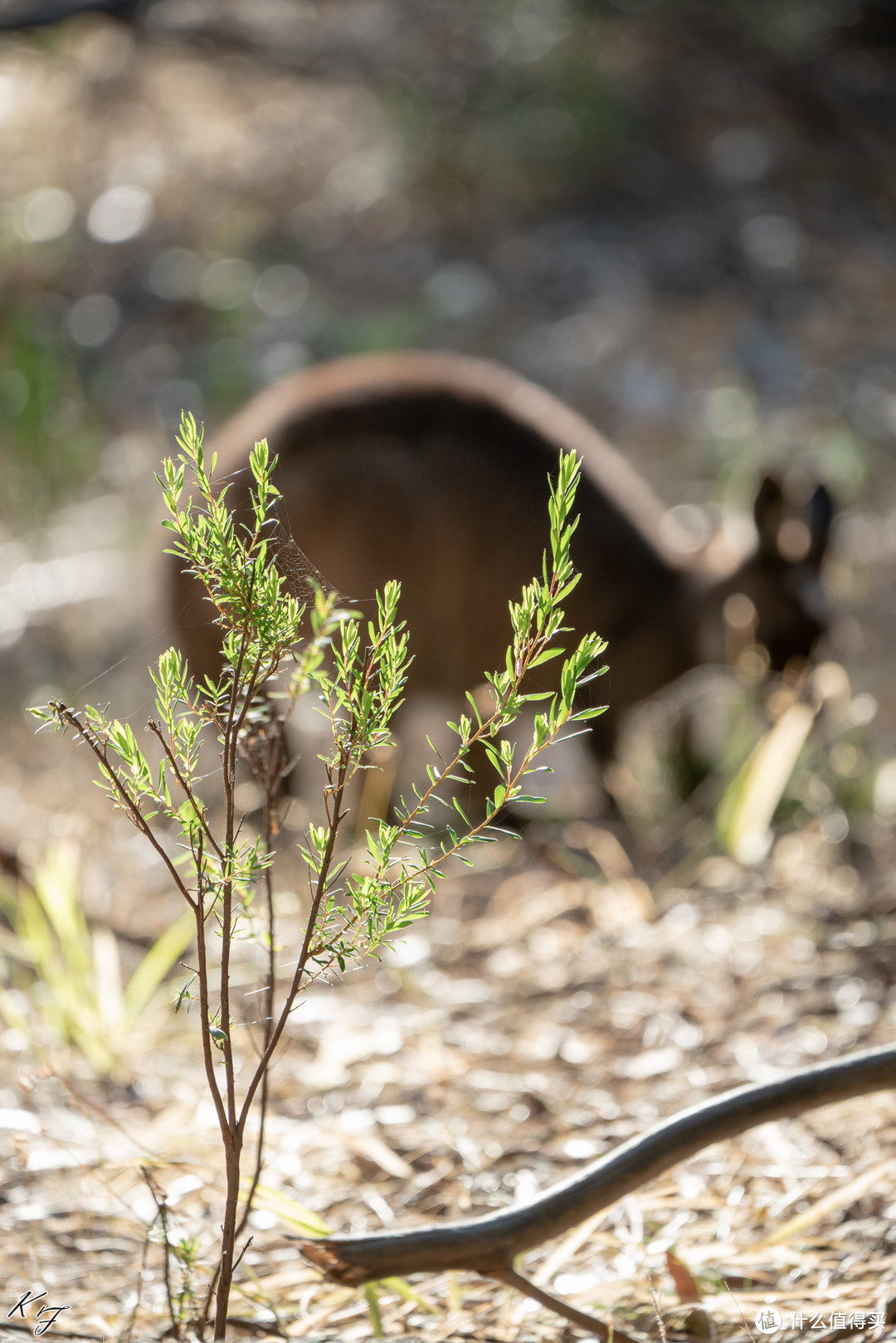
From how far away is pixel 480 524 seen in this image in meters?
3.14

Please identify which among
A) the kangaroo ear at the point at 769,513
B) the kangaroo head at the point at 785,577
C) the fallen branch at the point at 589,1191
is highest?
the kangaroo ear at the point at 769,513

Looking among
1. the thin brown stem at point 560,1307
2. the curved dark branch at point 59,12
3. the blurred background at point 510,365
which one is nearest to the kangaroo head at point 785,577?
the blurred background at point 510,365

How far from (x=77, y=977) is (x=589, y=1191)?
4.06ft

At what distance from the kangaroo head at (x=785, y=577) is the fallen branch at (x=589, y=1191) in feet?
6.92

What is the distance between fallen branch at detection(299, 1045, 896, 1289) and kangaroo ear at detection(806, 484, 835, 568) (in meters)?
2.20

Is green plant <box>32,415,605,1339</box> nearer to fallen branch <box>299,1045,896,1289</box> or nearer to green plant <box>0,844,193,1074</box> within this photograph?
fallen branch <box>299,1045,896,1289</box>

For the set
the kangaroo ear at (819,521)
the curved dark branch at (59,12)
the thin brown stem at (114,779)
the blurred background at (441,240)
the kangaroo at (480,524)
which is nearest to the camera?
the thin brown stem at (114,779)

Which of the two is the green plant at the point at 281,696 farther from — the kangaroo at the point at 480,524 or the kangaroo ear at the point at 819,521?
the kangaroo ear at the point at 819,521

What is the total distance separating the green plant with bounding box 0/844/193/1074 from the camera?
2.18 meters

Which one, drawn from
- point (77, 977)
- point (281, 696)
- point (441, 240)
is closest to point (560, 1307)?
point (281, 696)

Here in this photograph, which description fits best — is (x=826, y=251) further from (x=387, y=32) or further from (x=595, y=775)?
(x=595, y=775)

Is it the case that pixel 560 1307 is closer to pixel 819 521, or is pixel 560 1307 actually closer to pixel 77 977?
pixel 77 977

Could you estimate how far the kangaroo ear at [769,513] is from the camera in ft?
11.1

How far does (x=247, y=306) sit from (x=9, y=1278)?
6.26 m
